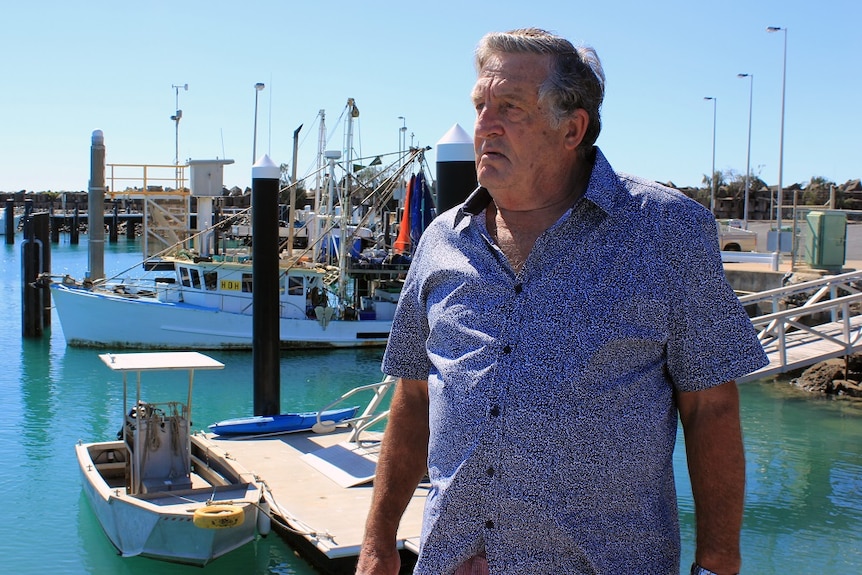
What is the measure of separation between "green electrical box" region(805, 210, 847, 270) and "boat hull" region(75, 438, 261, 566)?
1491cm

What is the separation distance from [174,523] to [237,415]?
25.6ft

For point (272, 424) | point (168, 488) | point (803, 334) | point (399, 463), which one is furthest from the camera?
point (803, 334)

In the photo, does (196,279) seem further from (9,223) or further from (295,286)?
(9,223)

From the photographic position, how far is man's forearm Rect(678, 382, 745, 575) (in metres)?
1.83

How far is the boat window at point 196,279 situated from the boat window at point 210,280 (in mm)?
161

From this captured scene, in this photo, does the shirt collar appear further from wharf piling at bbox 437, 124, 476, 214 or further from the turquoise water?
the turquoise water

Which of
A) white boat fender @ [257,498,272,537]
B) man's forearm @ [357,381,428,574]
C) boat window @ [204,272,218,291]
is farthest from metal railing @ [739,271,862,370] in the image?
boat window @ [204,272,218,291]

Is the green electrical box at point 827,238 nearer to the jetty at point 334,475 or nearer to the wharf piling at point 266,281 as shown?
the jetty at point 334,475

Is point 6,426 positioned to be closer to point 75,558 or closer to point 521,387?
point 75,558

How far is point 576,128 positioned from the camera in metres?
2.06

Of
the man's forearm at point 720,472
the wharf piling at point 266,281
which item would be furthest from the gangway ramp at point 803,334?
the man's forearm at point 720,472

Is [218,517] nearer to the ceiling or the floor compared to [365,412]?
nearer to the floor

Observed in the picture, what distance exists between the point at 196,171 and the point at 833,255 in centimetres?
1553

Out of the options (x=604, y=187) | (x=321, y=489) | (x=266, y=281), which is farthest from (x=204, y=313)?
(x=604, y=187)
